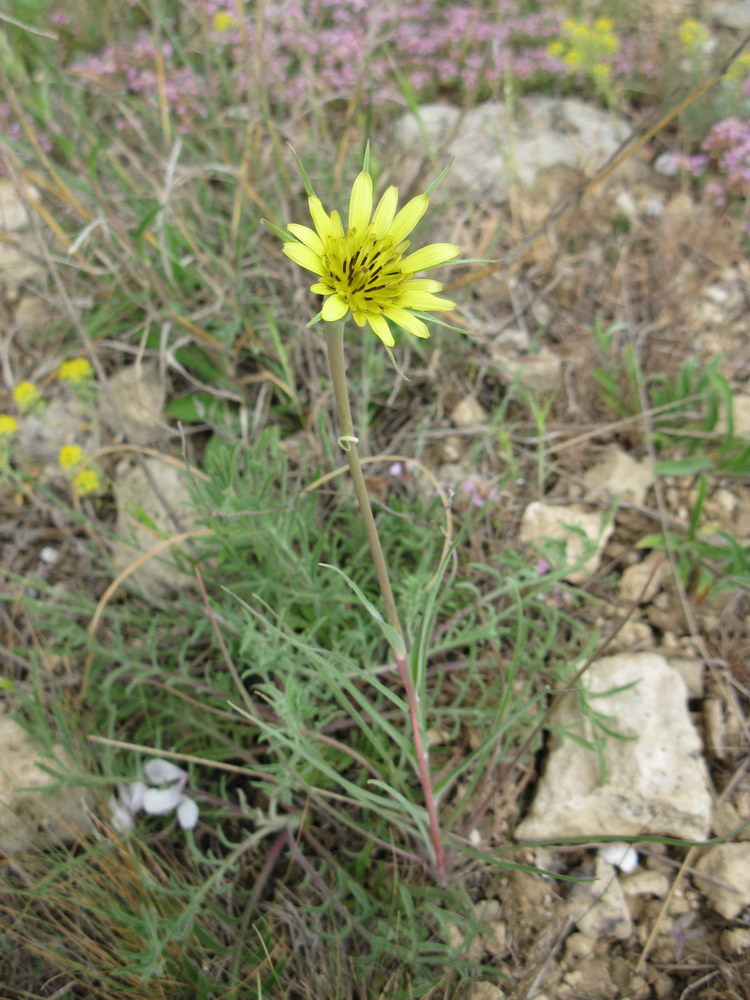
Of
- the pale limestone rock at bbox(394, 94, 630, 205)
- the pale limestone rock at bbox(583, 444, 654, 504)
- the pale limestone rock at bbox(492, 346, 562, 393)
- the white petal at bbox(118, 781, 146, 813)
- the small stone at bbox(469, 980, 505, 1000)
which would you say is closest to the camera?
the small stone at bbox(469, 980, 505, 1000)

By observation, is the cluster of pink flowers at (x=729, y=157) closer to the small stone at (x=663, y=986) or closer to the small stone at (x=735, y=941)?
the small stone at (x=735, y=941)

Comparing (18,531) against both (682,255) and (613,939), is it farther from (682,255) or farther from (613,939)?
(682,255)

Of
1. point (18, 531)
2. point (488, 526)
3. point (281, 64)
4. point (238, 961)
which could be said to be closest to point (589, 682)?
point (488, 526)

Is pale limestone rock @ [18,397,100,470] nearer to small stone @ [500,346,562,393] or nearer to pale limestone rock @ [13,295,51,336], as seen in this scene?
pale limestone rock @ [13,295,51,336]

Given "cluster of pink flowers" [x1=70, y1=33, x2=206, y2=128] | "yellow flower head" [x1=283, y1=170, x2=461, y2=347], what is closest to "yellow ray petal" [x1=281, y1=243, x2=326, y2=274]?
"yellow flower head" [x1=283, y1=170, x2=461, y2=347]

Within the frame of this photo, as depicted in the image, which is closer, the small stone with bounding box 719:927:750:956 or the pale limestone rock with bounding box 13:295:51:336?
the small stone with bounding box 719:927:750:956

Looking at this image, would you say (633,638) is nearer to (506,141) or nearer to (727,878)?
(727,878)

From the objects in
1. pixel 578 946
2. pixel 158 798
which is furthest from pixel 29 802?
pixel 578 946
